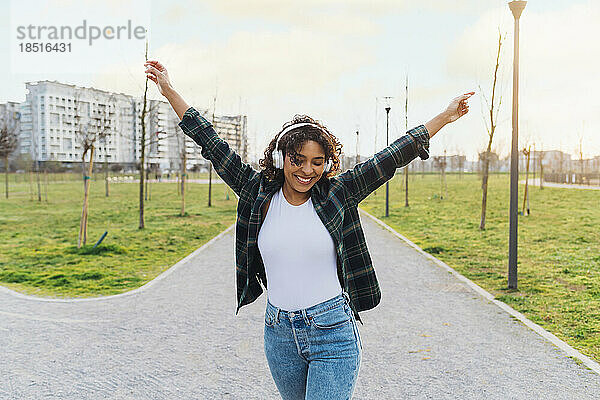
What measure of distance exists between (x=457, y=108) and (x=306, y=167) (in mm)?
736

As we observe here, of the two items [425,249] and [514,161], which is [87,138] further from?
[514,161]

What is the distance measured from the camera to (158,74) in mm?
2645

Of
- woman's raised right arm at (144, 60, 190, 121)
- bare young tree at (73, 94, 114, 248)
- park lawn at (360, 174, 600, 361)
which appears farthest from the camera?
bare young tree at (73, 94, 114, 248)

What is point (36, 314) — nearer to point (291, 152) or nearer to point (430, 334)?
point (430, 334)

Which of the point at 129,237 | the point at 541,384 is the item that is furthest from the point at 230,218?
the point at 541,384

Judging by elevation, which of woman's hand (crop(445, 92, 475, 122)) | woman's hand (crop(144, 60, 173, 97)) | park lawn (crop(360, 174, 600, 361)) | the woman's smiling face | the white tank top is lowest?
park lawn (crop(360, 174, 600, 361))

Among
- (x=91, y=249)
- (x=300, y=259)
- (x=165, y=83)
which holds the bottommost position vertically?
(x=91, y=249)

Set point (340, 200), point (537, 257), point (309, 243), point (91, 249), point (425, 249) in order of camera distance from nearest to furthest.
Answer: point (309, 243), point (340, 200), point (537, 257), point (91, 249), point (425, 249)

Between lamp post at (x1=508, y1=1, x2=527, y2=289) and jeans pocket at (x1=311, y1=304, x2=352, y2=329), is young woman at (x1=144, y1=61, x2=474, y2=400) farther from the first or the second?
lamp post at (x1=508, y1=1, x2=527, y2=289)

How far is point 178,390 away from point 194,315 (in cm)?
234

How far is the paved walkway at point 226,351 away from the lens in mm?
4477

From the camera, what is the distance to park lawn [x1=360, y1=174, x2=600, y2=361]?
6.77 meters

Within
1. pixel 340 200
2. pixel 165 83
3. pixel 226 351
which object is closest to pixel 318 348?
pixel 340 200

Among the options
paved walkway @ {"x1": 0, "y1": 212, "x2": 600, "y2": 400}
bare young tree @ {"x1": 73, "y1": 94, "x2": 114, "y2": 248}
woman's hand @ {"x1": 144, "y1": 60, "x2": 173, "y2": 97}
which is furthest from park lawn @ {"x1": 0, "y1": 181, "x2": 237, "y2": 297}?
woman's hand @ {"x1": 144, "y1": 60, "x2": 173, "y2": 97}
